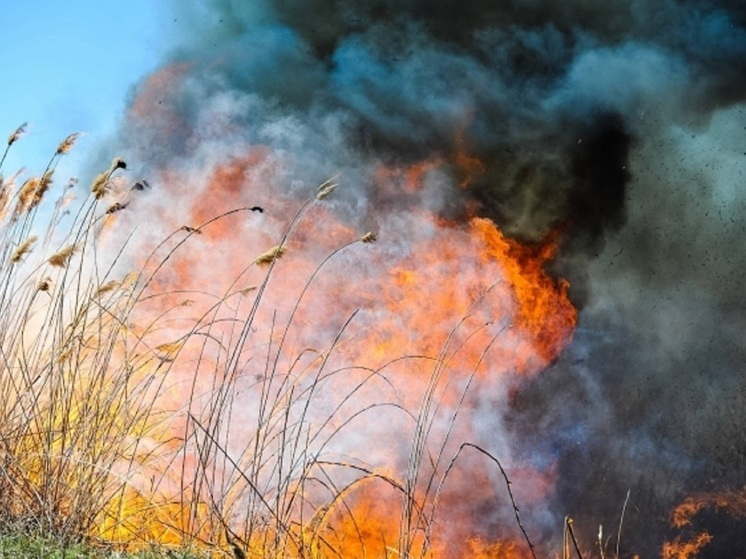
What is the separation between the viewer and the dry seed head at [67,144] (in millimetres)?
2779

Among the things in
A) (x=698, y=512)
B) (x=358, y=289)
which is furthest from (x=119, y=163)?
(x=698, y=512)

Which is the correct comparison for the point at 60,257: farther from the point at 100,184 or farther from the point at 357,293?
the point at 357,293

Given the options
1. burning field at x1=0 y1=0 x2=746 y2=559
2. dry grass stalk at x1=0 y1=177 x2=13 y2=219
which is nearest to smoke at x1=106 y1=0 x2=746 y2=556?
burning field at x1=0 y1=0 x2=746 y2=559

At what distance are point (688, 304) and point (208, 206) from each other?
25.4 ft

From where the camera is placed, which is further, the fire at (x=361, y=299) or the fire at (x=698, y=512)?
the fire at (x=698, y=512)

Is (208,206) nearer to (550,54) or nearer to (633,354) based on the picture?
(550,54)

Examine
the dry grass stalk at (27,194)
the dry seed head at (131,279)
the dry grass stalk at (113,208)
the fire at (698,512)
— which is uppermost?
the fire at (698,512)

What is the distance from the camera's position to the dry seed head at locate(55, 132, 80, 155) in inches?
109

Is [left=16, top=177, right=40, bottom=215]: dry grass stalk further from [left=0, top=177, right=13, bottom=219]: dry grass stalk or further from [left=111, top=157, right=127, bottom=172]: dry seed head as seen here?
[left=111, top=157, right=127, bottom=172]: dry seed head

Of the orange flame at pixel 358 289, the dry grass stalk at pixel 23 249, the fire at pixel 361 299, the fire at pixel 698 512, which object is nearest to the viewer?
the dry grass stalk at pixel 23 249

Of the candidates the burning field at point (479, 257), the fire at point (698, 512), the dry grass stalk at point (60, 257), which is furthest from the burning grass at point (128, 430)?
the fire at point (698, 512)

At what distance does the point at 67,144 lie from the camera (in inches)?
110

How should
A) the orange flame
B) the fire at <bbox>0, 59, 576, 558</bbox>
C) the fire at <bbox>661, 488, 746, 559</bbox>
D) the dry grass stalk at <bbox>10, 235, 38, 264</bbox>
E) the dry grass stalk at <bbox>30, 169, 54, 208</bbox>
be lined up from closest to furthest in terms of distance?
the dry grass stalk at <bbox>10, 235, 38, 264</bbox>
the dry grass stalk at <bbox>30, 169, 54, 208</bbox>
the fire at <bbox>0, 59, 576, 558</bbox>
the orange flame
the fire at <bbox>661, 488, 746, 559</bbox>

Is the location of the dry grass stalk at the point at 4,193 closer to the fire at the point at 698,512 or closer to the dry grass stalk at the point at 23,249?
the dry grass stalk at the point at 23,249
